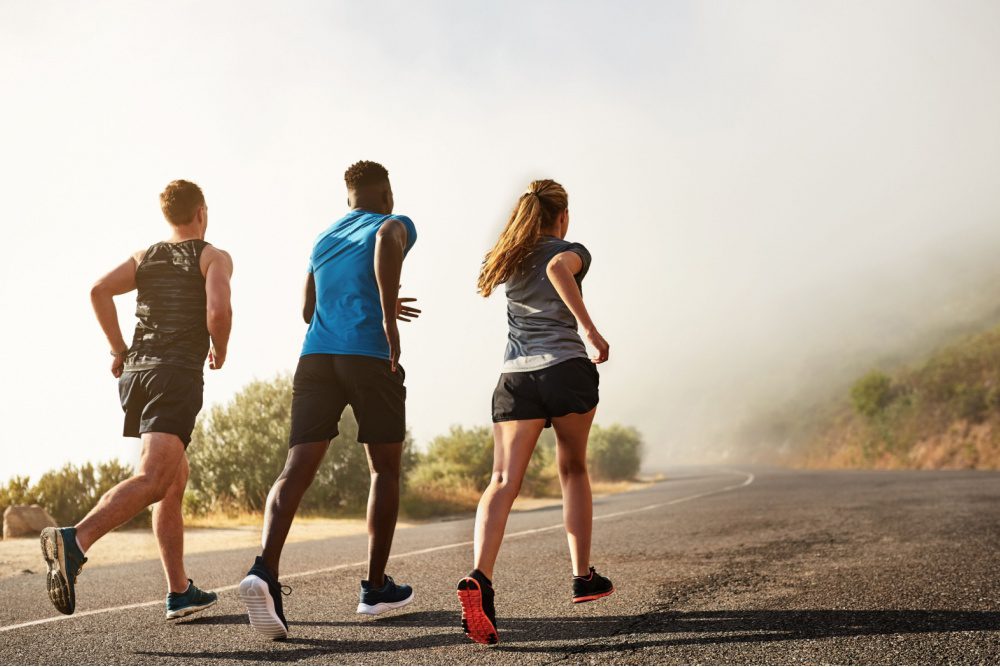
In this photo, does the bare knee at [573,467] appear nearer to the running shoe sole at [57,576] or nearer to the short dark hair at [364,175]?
the short dark hair at [364,175]

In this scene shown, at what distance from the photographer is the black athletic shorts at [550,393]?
3.91 meters

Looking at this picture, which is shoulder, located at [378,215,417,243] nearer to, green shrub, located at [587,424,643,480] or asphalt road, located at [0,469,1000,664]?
asphalt road, located at [0,469,1000,664]

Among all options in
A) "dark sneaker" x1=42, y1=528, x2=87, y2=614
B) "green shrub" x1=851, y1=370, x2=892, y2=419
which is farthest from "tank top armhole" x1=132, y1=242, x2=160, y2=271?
"green shrub" x1=851, y1=370, x2=892, y2=419

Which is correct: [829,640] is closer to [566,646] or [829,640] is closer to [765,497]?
[566,646]

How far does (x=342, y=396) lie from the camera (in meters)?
4.12

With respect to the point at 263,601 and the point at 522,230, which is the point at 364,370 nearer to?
the point at 522,230

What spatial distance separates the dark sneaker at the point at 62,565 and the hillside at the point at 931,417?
44760mm

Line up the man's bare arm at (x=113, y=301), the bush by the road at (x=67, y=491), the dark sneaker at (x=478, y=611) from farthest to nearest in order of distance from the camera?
the bush by the road at (x=67, y=491), the man's bare arm at (x=113, y=301), the dark sneaker at (x=478, y=611)

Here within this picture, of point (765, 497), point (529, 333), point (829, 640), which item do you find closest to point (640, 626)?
point (829, 640)

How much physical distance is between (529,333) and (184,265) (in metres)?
1.80

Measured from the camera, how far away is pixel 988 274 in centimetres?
10669

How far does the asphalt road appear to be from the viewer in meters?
3.39

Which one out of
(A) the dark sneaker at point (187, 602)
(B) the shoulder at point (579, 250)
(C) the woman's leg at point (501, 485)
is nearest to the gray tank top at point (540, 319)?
(B) the shoulder at point (579, 250)

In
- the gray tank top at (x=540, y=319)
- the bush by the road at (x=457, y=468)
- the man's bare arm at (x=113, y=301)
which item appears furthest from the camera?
the bush by the road at (x=457, y=468)
